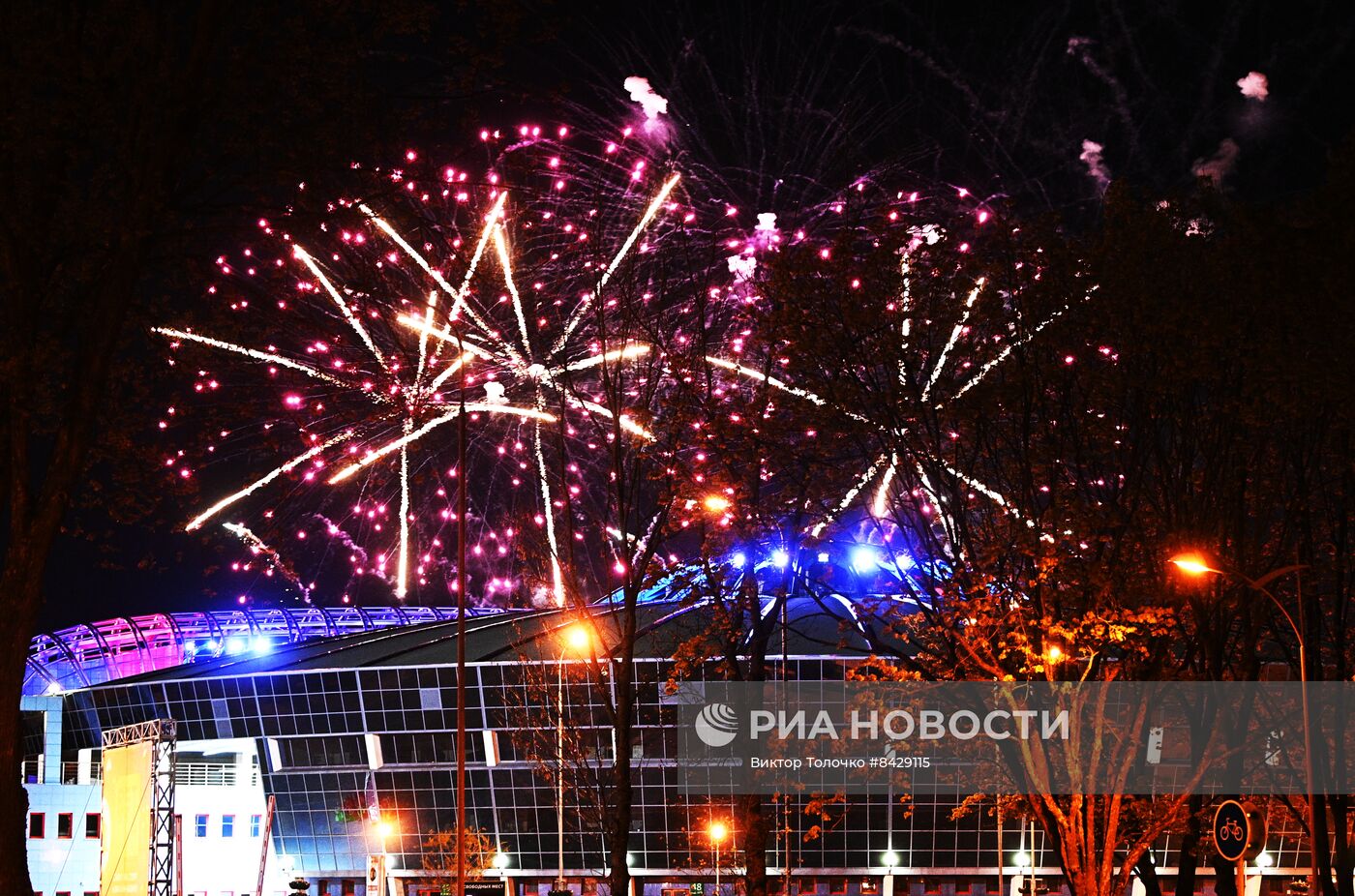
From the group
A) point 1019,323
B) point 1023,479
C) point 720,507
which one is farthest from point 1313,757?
point 720,507

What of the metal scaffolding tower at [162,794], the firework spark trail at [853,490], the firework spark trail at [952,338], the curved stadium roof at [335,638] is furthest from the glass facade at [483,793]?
the firework spark trail at [952,338]

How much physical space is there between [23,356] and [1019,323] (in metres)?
17.6

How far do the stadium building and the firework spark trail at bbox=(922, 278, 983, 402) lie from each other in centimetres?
3970

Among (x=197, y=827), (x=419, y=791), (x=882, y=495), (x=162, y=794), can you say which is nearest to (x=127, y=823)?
(x=162, y=794)

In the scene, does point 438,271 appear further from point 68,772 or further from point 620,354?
point 68,772

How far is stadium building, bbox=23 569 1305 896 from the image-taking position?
7238cm

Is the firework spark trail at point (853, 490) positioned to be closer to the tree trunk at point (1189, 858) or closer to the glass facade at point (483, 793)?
the tree trunk at point (1189, 858)

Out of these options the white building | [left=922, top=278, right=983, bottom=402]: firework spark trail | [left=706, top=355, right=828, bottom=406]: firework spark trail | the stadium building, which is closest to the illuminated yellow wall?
[left=706, top=355, right=828, bottom=406]: firework spark trail

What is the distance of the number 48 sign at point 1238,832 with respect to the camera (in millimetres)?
21516

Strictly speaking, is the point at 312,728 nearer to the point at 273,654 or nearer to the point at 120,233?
the point at 273,654

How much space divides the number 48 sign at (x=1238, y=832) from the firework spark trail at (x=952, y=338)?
9717mm

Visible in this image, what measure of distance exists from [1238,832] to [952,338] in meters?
10.3

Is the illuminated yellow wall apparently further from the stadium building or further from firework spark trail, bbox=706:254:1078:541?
the stadium building

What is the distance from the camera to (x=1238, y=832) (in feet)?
71.2
